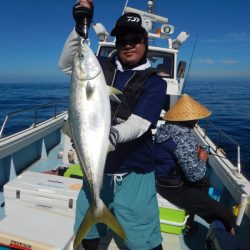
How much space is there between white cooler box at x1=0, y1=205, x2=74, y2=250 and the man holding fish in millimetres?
294

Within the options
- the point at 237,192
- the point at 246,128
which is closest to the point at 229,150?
the point at 246,128

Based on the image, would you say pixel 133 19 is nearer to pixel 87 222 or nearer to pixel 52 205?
pixel 87 222

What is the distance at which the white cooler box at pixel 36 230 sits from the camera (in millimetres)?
2680

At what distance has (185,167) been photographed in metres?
3.47

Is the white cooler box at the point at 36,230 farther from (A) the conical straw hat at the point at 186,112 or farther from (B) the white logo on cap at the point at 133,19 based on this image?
(B) the white logo on cap at the point at 133,19

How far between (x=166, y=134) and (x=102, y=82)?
1.82 meters

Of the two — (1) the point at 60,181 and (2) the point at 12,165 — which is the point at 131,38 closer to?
(1) the point at 60,181

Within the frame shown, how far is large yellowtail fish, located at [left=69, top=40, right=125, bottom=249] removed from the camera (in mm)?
1856

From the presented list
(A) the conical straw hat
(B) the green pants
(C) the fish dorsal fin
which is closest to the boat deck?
(B) the green pants

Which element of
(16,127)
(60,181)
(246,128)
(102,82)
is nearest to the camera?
(102,82)

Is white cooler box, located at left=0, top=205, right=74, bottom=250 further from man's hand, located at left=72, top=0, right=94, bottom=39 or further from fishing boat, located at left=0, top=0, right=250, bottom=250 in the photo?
man's hand, located at left=72, top=0, right=94, bottom=39

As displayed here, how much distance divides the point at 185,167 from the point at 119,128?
1789 millimetres

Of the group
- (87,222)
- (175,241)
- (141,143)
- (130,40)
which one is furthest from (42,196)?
(130,40)

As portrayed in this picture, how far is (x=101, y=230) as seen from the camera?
9.06 ft
